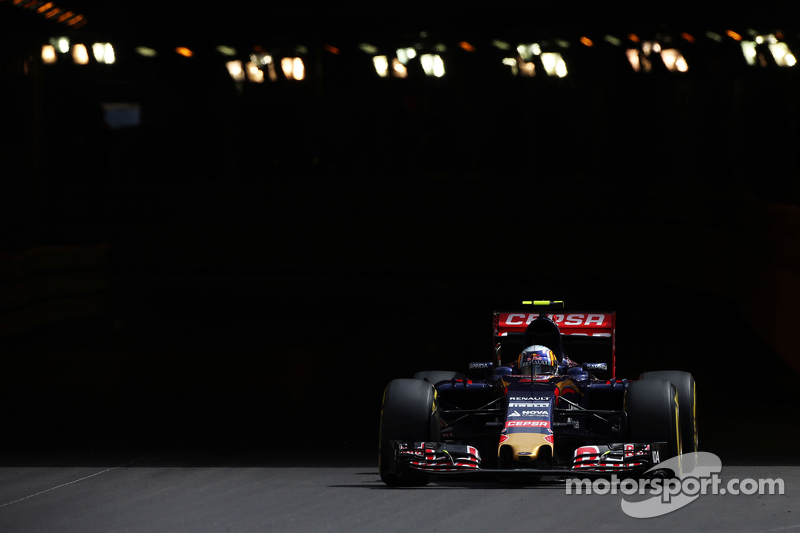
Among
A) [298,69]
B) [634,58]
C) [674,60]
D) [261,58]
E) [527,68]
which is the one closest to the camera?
[674,60]

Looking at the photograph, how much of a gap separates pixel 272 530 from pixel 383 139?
82.5 feet

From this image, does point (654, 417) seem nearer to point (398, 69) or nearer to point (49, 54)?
point (398, 69)

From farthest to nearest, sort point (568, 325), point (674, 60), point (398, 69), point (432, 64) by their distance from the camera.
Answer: point (398, 69) < point (432, 64) < point (674, 60) < point (568, 325)

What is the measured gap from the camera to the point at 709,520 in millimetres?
7145

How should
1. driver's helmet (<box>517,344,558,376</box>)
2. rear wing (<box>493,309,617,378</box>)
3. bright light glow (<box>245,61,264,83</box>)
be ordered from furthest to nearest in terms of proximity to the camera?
bright light glow (<box>245,61,264,83</box>), rear wing (<box>493,309,617,378</box>), driver's helmet (<box>517,344,558,376</box>)

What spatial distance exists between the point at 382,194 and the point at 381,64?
3.57 m

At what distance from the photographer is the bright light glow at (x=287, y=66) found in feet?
105

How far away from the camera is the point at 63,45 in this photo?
29766mm

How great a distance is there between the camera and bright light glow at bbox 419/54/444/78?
30891 millimetres

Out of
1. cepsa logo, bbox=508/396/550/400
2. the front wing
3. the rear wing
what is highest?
the rear wing

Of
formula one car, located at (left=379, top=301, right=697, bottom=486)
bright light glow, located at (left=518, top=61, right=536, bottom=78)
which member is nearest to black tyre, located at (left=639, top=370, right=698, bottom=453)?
formula one car, located at (left=379, top=301, right=697, bottom=486)

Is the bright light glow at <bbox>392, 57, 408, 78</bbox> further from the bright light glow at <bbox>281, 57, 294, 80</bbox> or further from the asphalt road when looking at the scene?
the asphalt road

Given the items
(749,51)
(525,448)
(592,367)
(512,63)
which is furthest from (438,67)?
(525,448)

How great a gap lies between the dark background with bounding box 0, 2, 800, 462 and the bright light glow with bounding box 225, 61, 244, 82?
0.22 metres
